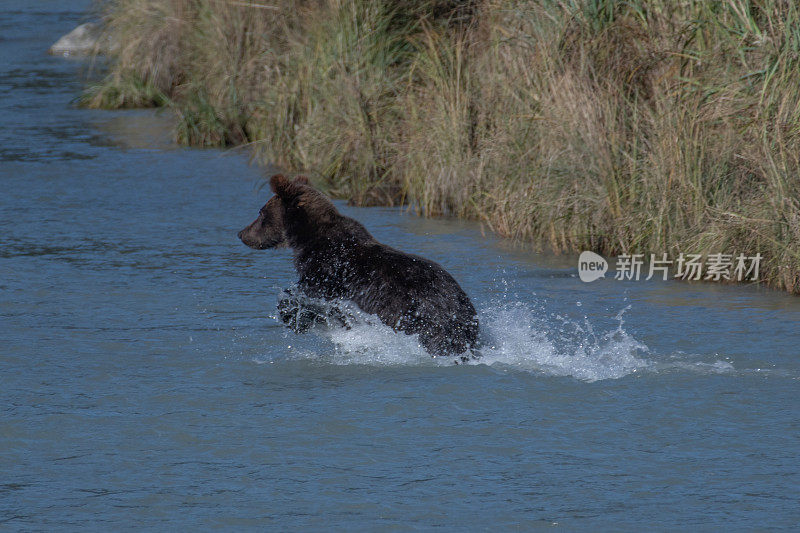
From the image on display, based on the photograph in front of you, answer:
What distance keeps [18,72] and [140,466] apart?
64.0 feet

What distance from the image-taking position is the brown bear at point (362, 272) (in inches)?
278

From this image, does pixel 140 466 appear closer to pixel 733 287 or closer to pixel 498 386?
pixel 498 386

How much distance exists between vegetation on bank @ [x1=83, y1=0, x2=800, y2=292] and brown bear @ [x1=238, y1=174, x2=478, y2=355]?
2809mm

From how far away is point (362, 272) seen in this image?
7410 mm

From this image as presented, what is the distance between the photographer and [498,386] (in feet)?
22.2

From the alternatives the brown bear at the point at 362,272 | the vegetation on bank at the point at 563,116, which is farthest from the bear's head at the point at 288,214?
the vegetation on bank at the point at 563,116

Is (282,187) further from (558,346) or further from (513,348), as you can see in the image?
(558,346)

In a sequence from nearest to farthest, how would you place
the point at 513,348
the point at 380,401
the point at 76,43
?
1. the point at 380,401
2. the point at 513,348
3. the point at 76,43

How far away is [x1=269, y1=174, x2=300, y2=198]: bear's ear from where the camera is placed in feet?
26.7

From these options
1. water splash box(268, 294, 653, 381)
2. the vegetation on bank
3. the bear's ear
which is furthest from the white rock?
water splash box(268, 294, 653, 381)

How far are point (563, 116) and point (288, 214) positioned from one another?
317cm

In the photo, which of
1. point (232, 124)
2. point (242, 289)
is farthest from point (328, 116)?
point (242, 289)

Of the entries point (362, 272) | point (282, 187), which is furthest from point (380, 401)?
point (282, 187)

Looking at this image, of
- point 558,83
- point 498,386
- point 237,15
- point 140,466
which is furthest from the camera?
point 237,15
